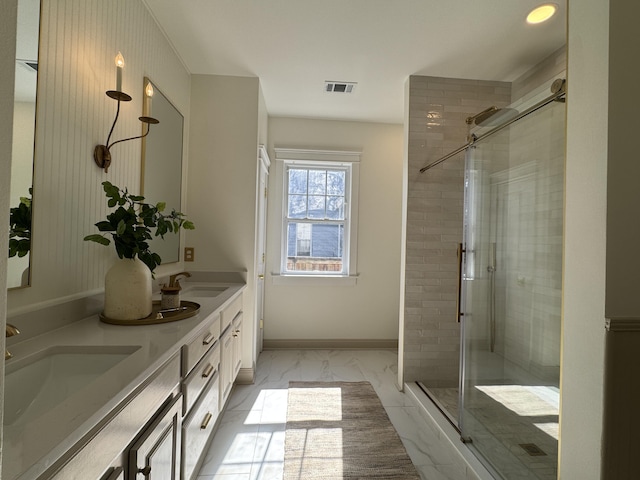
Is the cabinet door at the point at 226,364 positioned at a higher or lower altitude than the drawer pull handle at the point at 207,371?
lower

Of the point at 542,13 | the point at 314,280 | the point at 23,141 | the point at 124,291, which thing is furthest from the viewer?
the point at 314,280

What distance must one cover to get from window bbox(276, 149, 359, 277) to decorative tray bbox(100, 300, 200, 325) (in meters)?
2.07

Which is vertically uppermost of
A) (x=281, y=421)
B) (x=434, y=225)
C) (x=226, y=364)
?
(x=434, y=225)

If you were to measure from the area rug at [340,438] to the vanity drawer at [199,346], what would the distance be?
869 millimetres

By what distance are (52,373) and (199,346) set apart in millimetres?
527

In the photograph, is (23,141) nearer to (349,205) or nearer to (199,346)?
(199,346)

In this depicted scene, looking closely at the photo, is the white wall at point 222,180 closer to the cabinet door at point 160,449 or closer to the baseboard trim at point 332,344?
the baseboard trim at point 332,344

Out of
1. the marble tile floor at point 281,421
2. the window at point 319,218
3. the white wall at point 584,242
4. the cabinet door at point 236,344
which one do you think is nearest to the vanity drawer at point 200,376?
the cabinet door at point 236,344

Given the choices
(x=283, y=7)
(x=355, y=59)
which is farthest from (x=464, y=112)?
(x=283, y=7)

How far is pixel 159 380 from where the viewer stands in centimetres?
101

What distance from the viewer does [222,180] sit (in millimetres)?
2750

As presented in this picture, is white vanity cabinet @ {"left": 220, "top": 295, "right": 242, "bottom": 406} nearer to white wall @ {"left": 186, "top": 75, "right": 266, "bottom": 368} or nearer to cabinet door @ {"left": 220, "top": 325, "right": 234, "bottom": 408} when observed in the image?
cabinet door @ {"left": 220, "top": 325, "right": 234, "bottom": 408}

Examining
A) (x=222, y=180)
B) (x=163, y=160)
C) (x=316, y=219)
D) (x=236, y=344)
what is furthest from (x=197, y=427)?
(x=316, y=219)

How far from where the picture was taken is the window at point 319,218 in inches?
147
